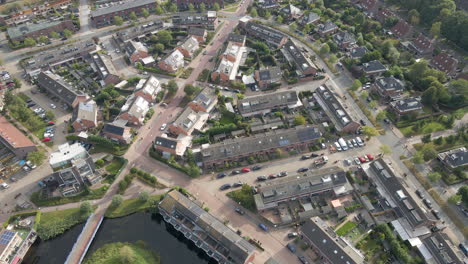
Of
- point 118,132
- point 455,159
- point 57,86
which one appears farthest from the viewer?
point 57,86

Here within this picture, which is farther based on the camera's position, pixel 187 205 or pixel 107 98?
pixel 107 98

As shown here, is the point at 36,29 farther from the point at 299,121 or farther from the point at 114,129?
the point at 299,121

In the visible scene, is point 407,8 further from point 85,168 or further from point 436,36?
point 85,168

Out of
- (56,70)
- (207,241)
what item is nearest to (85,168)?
(207,241)

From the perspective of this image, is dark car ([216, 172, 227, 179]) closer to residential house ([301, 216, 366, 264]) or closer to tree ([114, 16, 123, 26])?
residential house ([301, 216, 366, 264])

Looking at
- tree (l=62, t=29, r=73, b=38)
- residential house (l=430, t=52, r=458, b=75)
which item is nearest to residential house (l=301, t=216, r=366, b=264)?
residential house (l=430, t=52, r=458, b=75)

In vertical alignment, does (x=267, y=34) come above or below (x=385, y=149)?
above

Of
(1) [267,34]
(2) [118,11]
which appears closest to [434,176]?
(1) [267,34]
